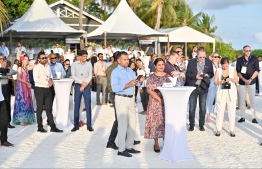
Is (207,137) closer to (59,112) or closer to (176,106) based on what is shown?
(176,106)

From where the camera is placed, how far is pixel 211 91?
11.4m

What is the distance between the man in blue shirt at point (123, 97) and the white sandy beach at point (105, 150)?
42cm

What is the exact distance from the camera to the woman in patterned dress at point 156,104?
7246 millimetres

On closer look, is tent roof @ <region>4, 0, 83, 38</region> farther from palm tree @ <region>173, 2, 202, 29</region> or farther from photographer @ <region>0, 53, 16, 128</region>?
palm tree @ <region>173, 2, 202, 29</region>

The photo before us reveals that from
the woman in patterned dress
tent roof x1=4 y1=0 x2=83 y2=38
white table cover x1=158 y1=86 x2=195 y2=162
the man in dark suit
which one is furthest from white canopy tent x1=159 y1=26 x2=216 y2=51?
white table cover x1=158 y1=86 x2=195 y2=162

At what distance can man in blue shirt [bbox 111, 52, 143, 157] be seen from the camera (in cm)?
719

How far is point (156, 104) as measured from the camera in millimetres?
7344

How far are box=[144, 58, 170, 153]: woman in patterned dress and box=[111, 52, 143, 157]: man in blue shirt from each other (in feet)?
0.95

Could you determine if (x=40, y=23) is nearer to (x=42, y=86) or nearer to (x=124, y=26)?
(x=124, y=26)

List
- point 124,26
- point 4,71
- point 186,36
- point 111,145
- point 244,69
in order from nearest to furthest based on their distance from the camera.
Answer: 1. point 111,145
2. point 4,71
3. point 244,69
4. point 124,26
5. point 186,36

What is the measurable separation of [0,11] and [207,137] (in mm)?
6662

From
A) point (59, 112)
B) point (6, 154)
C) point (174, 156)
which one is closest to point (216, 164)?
point (174, 156)

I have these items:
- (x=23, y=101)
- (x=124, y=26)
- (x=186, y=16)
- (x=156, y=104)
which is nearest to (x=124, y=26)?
(x=124, y=26)

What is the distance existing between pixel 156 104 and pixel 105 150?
1327 millimetres
